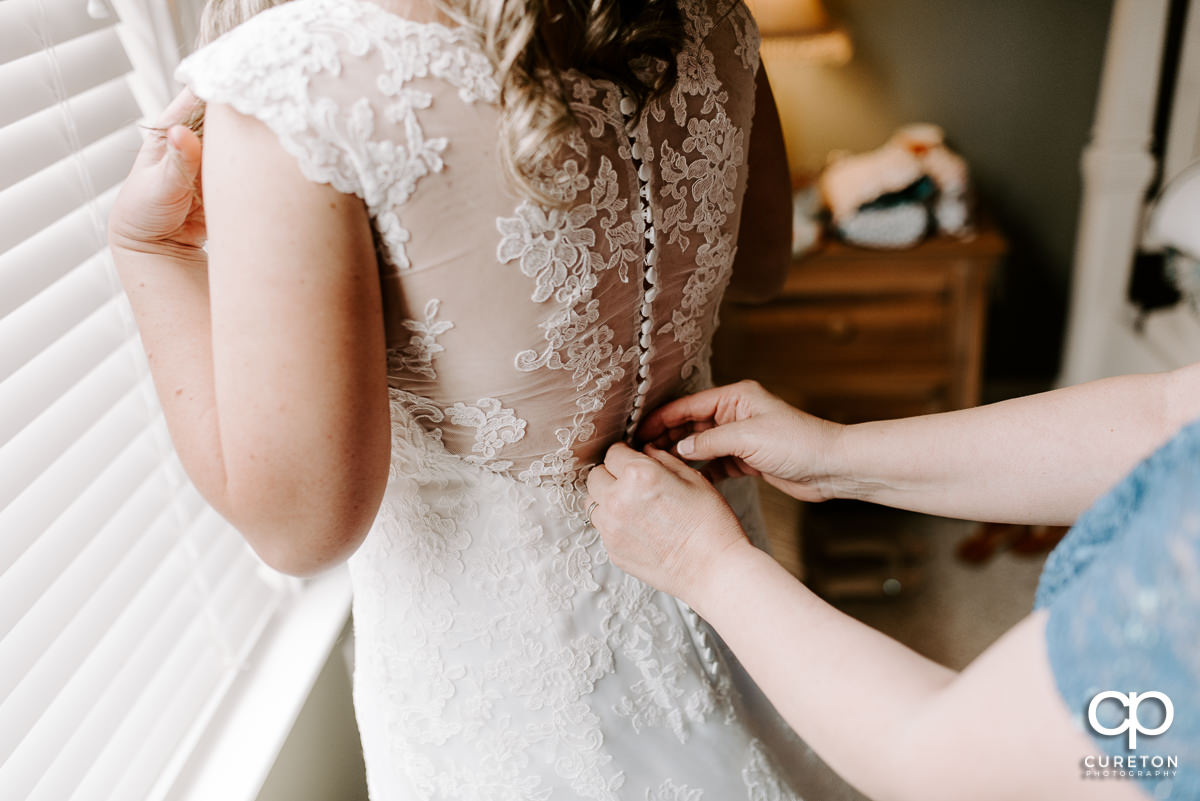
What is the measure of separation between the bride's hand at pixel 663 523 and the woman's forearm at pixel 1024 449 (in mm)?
197

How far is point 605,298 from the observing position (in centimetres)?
68

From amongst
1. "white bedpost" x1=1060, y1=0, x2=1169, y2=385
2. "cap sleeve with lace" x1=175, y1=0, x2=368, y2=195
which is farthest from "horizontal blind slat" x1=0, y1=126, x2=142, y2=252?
"white bedpost" x1=1060, y1=0, x2=1169, y2=385

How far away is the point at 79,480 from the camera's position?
852 millimetres

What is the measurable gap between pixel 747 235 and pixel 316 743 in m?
0.81

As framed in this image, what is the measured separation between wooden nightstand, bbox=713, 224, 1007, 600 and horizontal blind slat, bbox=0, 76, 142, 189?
1.64 meters

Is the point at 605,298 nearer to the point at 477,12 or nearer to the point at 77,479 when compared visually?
the point at 477,12

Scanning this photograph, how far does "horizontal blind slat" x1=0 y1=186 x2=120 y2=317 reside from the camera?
0.77 m

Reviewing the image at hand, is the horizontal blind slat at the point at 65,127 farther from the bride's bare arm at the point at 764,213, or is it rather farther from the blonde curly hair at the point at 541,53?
the bride's bare arm at the point at 764,213

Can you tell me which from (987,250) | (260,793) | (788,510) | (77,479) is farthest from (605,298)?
(987,250)

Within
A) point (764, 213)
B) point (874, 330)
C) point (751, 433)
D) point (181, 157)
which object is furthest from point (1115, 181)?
point (181, 157)

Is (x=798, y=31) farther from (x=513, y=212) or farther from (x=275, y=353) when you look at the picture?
(x=275, y=353)

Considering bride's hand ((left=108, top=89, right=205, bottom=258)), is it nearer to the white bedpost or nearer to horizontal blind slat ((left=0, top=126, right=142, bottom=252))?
horizontal blind slat ((left=0, top=126, right=142, bottom=252))

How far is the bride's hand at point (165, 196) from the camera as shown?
657mm
